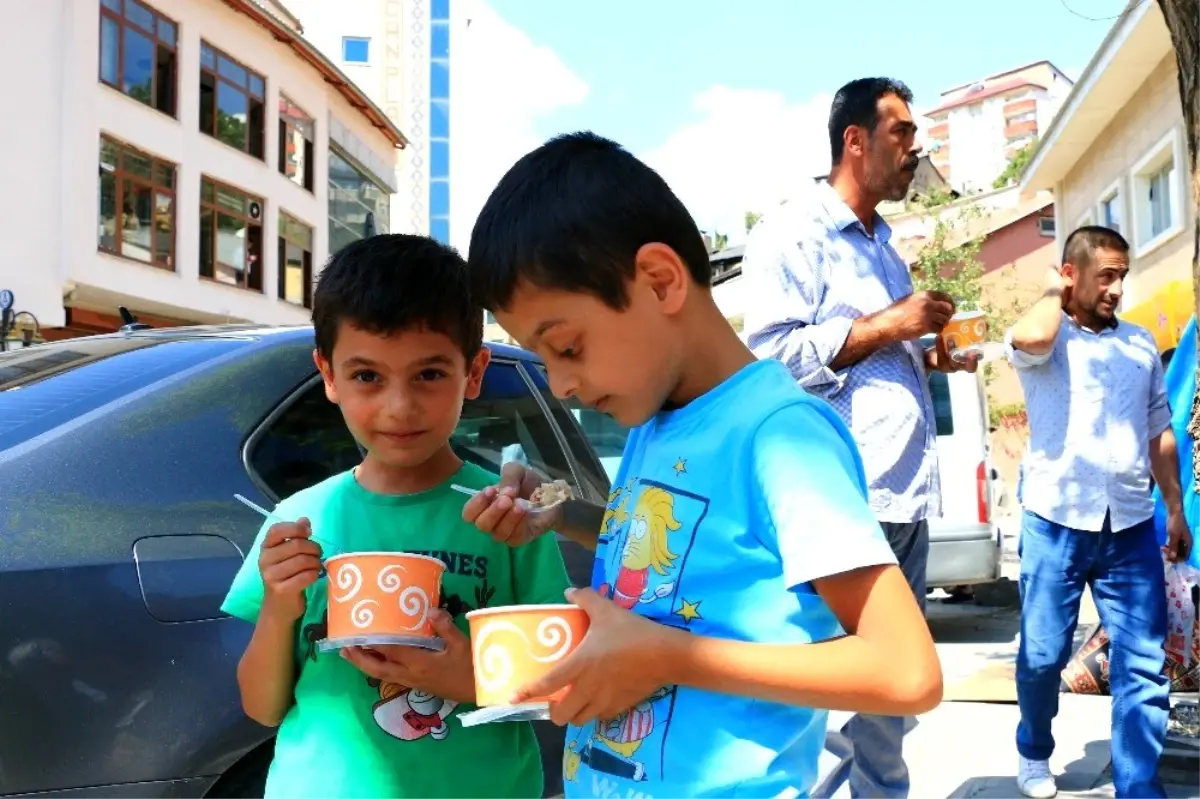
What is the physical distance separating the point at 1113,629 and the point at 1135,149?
36.3 feet

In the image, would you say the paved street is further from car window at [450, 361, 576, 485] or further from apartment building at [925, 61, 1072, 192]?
apartment building at [925, 61, 1072, 192]

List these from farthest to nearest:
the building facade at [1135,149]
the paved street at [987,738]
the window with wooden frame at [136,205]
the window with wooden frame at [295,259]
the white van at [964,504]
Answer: the window with wooden frame at [295,259]
the window with wooden frame at [136,205]
the building facade at [1135,149]
the white van at [964,504]
the paved street at [987,738]

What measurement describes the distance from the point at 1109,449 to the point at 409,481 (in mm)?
2899

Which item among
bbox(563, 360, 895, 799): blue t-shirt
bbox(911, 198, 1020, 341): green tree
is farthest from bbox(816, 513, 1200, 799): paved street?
bbox(911, 198, 1020, 341): green tree

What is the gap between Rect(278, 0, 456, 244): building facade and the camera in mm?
40594

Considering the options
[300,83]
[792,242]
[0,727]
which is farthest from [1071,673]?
[300,83]

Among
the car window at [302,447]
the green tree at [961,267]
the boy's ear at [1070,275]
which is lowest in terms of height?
the car window at [302,447]

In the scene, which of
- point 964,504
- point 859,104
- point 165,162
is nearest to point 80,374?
point 859,104

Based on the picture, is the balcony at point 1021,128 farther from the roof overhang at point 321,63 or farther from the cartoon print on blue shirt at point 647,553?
the cartoon print on blue shirt at point 647,553

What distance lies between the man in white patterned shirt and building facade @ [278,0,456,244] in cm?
3806

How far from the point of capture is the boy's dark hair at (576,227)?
123 cm

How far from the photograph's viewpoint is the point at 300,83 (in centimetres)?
2298

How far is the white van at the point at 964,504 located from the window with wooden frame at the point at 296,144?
60.5ft

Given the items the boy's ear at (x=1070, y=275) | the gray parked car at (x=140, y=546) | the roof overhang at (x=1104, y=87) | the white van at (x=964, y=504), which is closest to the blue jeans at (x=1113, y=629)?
the boy's ear at (x=1070, y=275)
